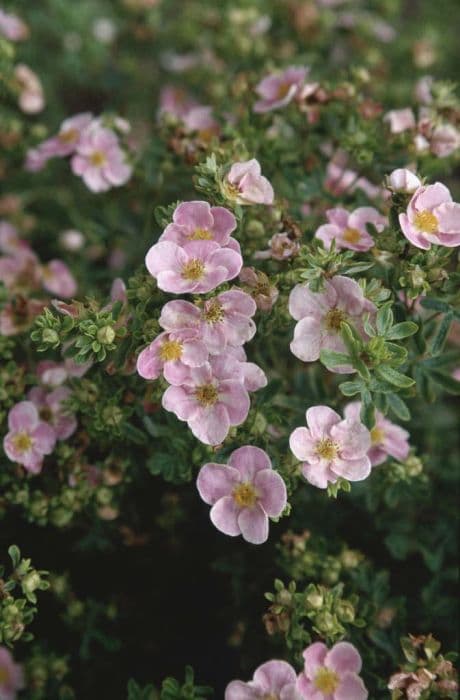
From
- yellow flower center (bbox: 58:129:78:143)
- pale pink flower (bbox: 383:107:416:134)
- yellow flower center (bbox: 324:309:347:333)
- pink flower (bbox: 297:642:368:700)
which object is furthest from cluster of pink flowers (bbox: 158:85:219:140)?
A: pink flower (bbox: 297:642:368:700)

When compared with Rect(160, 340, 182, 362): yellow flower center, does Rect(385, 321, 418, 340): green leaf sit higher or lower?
higher

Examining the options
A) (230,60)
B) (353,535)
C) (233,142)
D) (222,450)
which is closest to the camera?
(222,450)

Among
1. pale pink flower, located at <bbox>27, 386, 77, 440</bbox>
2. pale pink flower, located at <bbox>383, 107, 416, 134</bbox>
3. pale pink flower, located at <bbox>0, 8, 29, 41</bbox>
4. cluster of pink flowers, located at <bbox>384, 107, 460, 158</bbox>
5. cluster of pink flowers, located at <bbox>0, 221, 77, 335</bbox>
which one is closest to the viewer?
pale pink flower, located at <bbox>27, 386, 77, 440</bbox>

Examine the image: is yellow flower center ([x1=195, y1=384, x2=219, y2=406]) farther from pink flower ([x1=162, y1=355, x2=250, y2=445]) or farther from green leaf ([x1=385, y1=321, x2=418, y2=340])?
green leaf ([x1=385, y1=321, x2=418, y2=340])

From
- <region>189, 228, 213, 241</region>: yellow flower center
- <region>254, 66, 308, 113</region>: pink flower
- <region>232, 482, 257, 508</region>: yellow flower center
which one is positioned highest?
<region>254, 66, 308, 113</region>: pink flower

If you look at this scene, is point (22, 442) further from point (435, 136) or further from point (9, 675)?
point (435, 136)

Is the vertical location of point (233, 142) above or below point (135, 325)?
above

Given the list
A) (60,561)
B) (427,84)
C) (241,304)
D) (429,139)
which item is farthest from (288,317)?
(427,84)

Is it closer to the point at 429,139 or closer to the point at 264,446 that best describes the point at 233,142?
the point at 429,139

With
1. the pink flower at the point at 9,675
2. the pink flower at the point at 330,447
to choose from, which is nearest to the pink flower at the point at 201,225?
the pink flower at the point at 330,447
